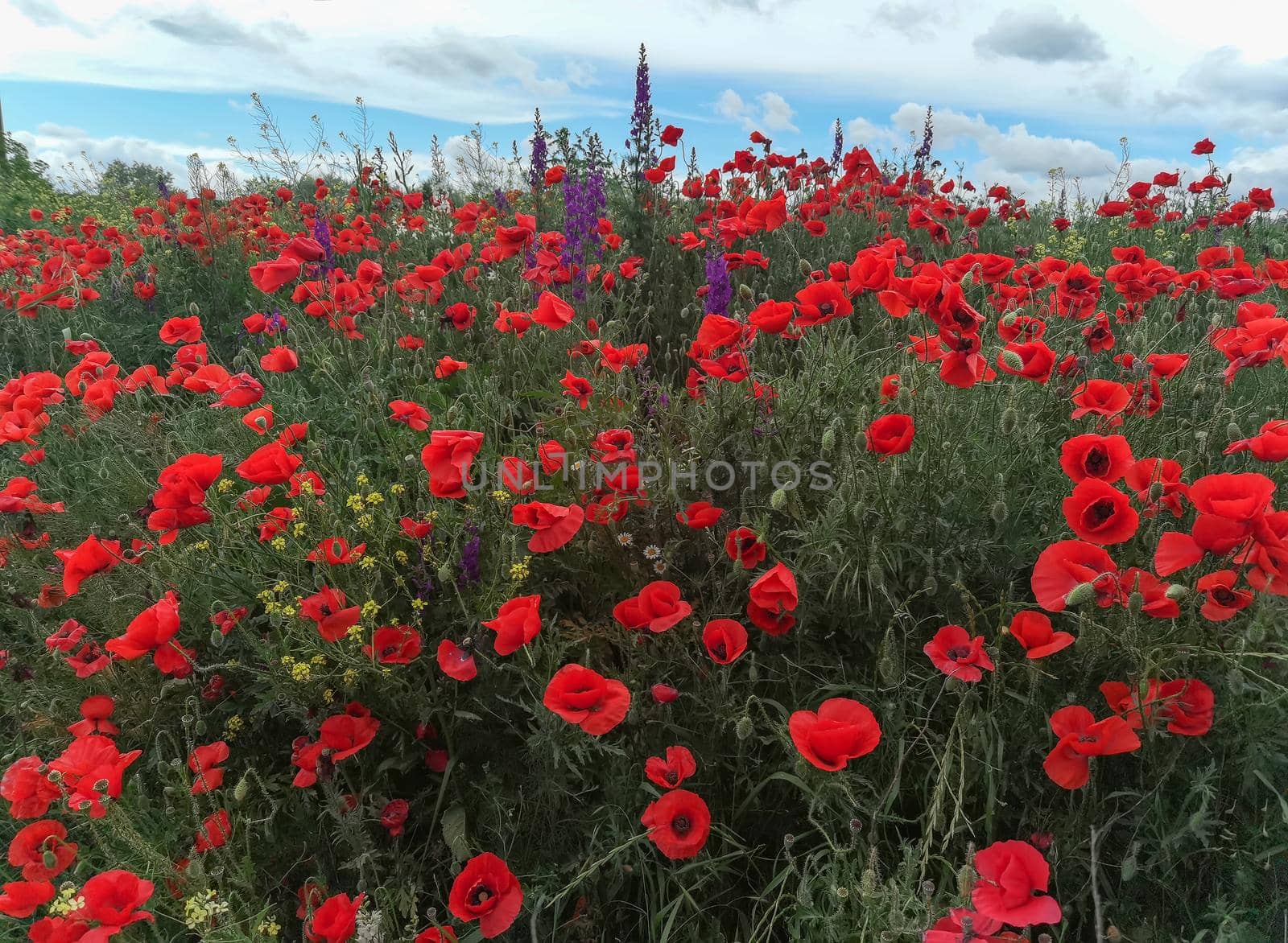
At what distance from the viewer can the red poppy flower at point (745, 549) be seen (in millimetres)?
1885

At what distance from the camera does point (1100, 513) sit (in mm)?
1568

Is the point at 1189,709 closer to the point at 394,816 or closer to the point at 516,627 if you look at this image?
the point at 516,627

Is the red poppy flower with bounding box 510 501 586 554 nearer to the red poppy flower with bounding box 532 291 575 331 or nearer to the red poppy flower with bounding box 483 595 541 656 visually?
the red poppy flower with bounding box 483 595 541 656

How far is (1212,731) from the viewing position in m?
1.66

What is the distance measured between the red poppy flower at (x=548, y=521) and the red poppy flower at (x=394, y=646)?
0.39 meters

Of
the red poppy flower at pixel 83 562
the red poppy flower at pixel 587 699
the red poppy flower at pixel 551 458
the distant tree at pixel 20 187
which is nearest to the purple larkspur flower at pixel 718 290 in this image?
the red poppy flower at pixel 551 458

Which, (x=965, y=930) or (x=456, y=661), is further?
(x=456, y=661)

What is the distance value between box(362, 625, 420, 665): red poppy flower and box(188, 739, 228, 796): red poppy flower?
1.27ft

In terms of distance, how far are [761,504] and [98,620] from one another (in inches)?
81.5

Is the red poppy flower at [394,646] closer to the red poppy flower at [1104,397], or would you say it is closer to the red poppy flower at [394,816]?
the red poppy flower at [394,816]

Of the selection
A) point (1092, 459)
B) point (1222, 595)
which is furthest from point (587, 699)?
point (1222, 595)

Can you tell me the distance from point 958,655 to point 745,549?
577mm

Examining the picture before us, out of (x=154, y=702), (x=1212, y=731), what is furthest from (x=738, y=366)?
(x=154, y=702)

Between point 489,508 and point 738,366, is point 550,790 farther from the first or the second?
point 738,366
